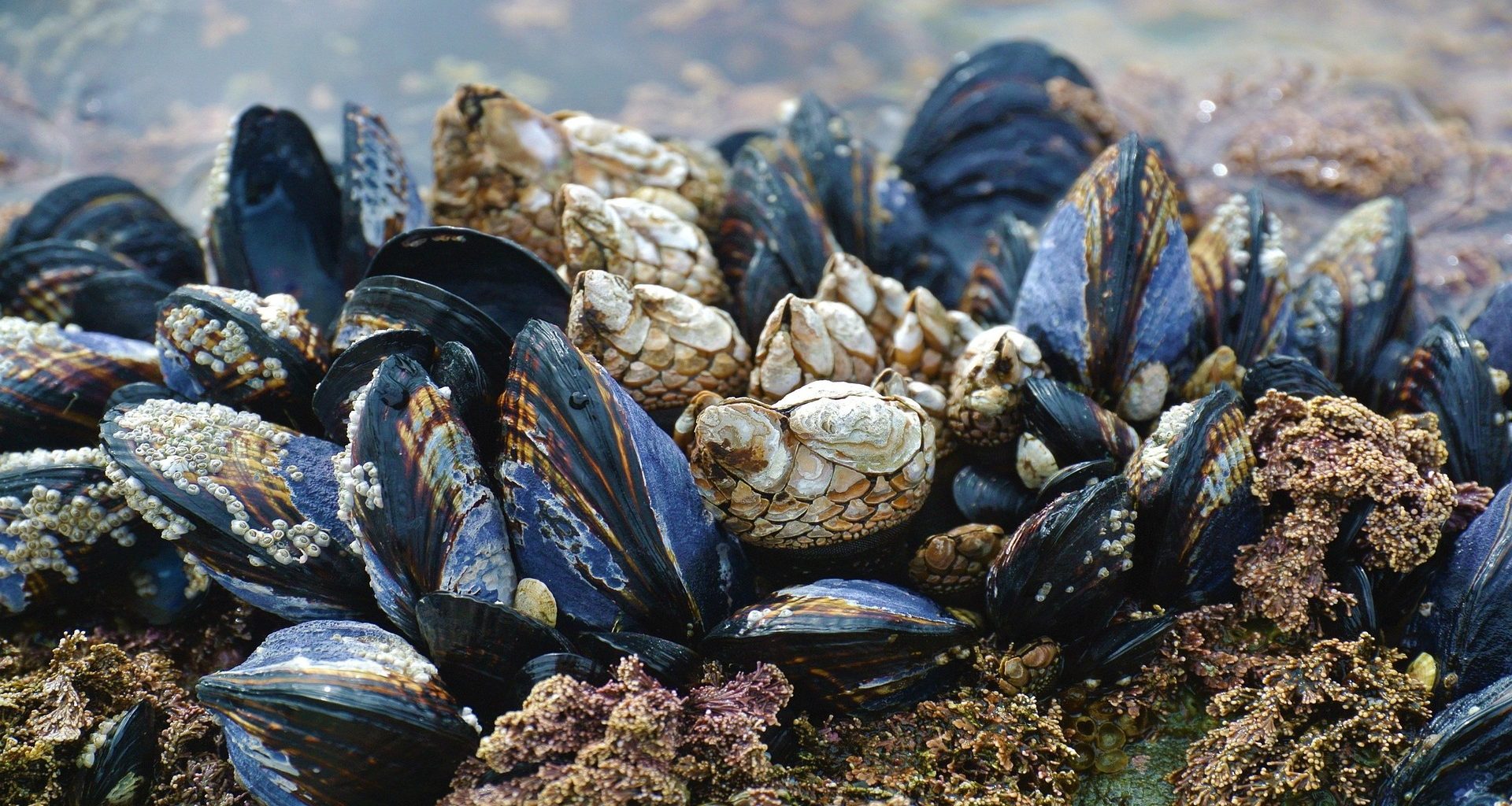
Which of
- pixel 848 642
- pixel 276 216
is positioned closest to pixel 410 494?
pixel 848 642

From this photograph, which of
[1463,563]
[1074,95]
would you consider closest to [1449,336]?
[1463,563]

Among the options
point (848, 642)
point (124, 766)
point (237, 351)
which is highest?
point (237, 351)

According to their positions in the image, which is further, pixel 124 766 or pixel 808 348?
pixel 808 348

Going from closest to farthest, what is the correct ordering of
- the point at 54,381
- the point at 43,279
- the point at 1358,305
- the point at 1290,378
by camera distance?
the point at 1290,378
the point at 54,381
the point at 1358,305
the point at 43,279

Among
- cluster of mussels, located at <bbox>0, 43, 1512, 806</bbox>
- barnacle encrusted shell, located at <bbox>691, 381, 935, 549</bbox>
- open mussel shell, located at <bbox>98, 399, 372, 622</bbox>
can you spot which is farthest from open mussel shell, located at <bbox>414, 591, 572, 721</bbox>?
barnacle encrusted shell, located at <bbox>691, 381, 935, 549</bbox>

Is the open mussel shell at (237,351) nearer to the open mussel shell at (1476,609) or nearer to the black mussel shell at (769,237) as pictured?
the black mussel shell at (769,237)

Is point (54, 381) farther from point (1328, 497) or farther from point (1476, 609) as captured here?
point (1476, 609)

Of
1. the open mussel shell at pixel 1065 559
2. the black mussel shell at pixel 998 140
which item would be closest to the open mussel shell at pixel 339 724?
the open mussel shell at pixel 1065 559

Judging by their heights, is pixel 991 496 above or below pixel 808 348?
below

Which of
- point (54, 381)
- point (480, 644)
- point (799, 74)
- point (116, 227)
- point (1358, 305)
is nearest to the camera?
point (480, 644)

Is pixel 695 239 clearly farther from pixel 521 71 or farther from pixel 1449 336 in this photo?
pixel 521 71
